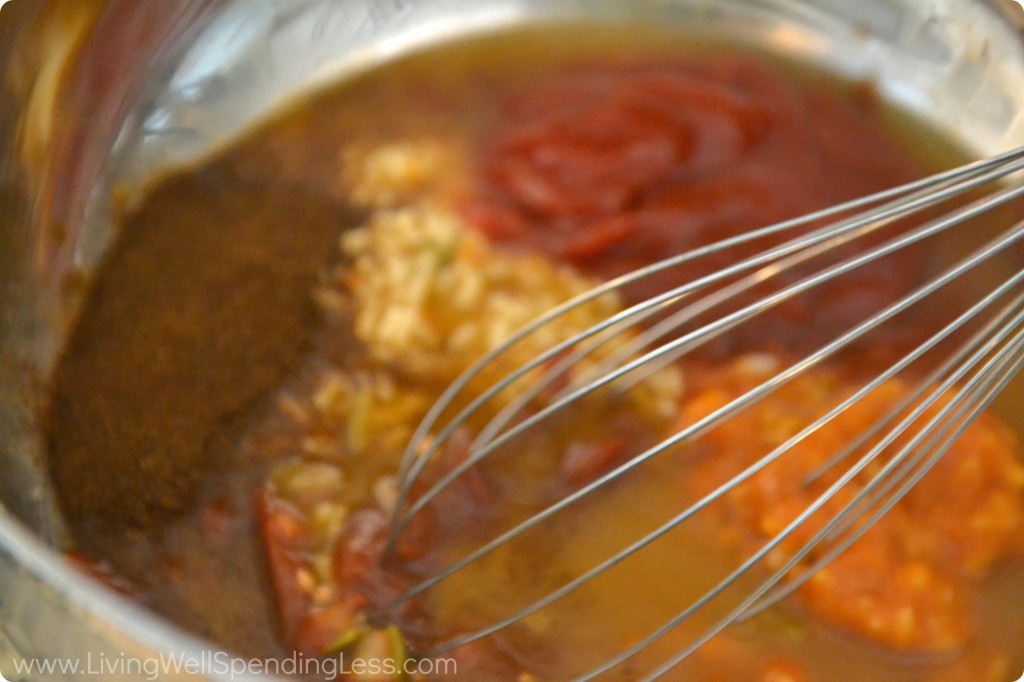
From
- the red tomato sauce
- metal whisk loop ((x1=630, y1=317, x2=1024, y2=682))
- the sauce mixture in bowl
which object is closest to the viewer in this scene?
metal whisk loop ((x1=630, y1=317, x2=1024, y2=682))

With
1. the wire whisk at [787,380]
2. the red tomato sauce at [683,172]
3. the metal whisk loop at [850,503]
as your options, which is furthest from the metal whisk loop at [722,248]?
the red tomato sauce at [683,172]

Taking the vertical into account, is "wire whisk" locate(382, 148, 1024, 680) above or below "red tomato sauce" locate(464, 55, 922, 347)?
below

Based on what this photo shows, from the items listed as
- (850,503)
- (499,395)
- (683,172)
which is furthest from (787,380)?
(683,172)

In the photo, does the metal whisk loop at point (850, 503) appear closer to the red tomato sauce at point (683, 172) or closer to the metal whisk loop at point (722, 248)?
the metal whisk loop at point (722, 248)

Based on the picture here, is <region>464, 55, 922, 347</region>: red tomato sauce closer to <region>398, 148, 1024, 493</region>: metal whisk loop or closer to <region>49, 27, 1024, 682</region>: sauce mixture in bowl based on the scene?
<region>49, 27, 1024, 682</region>: sauce mixture in bowl

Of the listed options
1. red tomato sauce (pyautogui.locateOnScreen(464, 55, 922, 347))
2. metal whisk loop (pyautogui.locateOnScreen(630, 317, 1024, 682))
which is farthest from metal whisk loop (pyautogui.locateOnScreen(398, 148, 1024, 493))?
red tomato sauce (pyautogui.locateOnScreen(464, 55, 922, 347))

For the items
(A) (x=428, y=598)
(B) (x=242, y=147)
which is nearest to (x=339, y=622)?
(A) (x=428, y=598)
